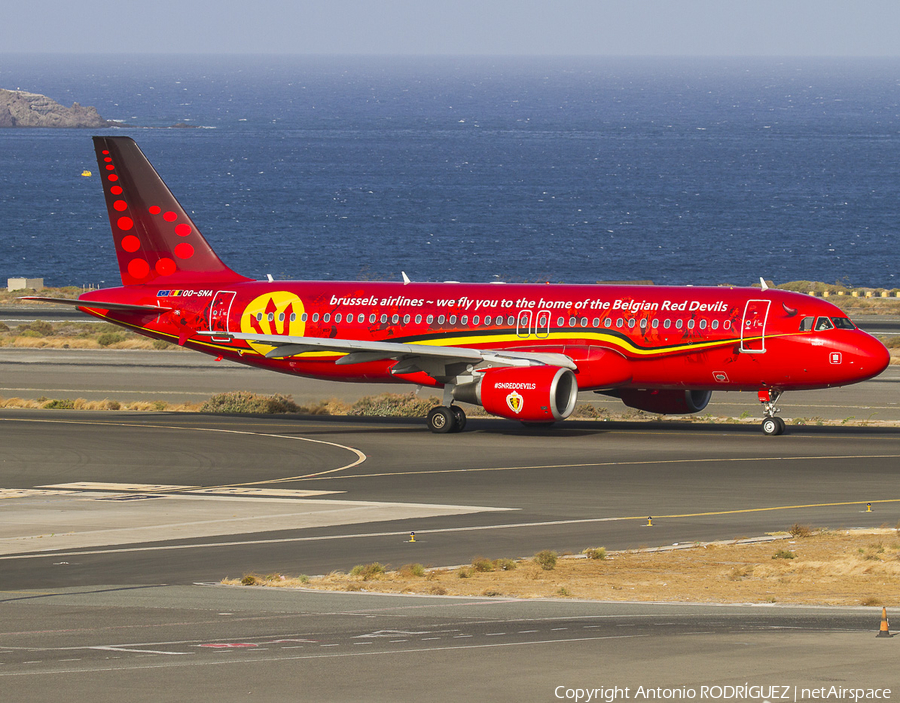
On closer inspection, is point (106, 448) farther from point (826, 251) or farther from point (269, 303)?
point (826, 251)

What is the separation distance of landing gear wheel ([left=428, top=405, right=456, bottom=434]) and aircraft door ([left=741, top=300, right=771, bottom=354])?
9093 mm

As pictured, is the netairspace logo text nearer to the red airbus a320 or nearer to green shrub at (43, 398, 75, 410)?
the red airbus a320

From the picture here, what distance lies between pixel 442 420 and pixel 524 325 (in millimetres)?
3891

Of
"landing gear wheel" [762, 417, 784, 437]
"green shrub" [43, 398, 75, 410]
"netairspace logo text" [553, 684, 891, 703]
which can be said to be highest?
"landing gear wheel" [762, 417, 784, 437]

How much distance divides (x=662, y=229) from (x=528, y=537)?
174 metres

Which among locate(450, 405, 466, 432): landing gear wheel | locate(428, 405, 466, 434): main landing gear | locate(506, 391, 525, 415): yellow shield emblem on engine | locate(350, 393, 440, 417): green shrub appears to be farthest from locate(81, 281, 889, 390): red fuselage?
locate(350, 393, 440, 417): green shrub

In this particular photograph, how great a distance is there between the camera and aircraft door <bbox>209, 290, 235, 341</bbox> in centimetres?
4503

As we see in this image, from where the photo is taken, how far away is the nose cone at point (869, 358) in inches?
1500

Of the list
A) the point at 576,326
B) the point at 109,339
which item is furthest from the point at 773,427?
the point at 109,339

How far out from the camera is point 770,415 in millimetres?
40719

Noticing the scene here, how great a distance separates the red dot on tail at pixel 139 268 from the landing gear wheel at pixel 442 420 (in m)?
12.1

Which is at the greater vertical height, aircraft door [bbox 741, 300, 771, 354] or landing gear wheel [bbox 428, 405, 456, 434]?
aircraft door [bbox 741, 300, 771, 354]

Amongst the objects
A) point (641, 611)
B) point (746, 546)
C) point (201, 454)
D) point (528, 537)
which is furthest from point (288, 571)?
point (201, 454)

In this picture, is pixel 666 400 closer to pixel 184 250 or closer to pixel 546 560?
pixel 184 250
